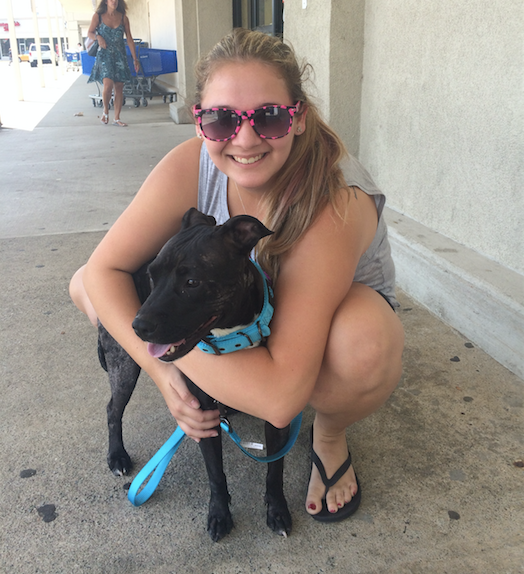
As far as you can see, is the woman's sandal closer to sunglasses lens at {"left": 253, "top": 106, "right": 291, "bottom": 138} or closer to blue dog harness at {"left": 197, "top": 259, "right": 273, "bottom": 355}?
blue dog harness at {"left": 197, "top": 259, "right": 273, "bottom": 355}

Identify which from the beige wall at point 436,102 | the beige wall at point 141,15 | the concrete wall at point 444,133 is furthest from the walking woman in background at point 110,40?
the beige wall at point 141,15

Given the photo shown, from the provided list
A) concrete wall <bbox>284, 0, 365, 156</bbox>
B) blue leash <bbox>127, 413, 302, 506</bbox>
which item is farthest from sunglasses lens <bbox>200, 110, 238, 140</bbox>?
concrete wall <bbox>284, 0, 365, 156</bbox>

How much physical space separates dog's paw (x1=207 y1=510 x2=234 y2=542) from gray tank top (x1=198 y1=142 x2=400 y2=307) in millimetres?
924

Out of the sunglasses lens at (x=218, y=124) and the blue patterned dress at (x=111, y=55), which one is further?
the blue patterned dress at (x=111, y=55)

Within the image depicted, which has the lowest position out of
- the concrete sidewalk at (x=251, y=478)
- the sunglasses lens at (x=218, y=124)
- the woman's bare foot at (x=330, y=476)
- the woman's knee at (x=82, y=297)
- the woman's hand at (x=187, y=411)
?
the concrete sidewalk at (x=251, y=478)

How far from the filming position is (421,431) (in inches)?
83.4

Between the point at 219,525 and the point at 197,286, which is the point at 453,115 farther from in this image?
the point at 219,525

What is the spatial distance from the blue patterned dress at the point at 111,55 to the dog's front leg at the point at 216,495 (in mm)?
9110

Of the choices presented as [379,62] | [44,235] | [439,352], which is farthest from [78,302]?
[379,62]

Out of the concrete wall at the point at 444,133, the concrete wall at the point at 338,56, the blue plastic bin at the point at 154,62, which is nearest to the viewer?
the concrete wall at the point at 444,133

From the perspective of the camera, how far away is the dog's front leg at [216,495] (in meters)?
1.68

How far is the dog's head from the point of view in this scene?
1.32 metres

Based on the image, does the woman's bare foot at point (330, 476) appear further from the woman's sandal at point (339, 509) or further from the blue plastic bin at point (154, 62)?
the blue plastic bin at point (154, 62)

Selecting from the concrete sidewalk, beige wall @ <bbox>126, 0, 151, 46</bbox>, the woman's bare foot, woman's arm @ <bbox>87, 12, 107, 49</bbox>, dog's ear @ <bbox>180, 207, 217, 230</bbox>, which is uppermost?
beige wall @ <bbox>126, 0, 151, 46</bbox>
